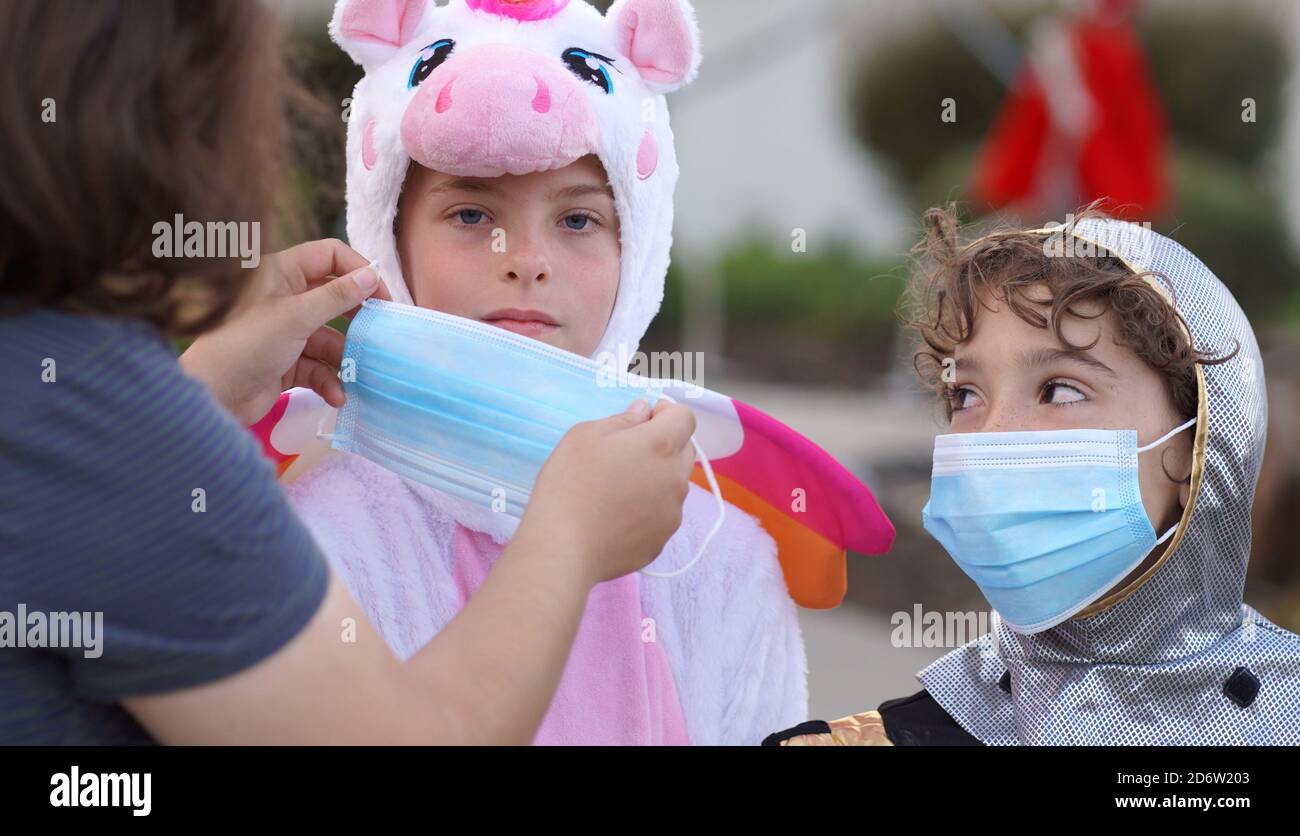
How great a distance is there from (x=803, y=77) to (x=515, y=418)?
11.7m

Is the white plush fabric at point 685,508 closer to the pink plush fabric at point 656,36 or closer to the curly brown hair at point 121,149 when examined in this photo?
the pink plush fabric at point 656,36

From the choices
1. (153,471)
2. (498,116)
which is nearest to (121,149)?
(153,471)

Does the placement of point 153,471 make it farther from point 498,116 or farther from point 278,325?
point 498,116

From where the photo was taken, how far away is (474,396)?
2053mm

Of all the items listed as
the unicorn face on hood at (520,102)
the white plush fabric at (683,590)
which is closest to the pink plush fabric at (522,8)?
the unicorn face on hood at (520,102)

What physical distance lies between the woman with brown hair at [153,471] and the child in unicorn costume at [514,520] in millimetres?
688

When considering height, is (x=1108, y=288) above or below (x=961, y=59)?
below

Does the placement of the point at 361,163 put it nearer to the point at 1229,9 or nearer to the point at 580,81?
the point at 580,81

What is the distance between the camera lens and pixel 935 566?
7.25 m

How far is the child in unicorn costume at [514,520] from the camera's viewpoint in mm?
2109

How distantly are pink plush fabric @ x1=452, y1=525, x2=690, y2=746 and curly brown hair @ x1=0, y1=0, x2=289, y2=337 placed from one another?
85 cm

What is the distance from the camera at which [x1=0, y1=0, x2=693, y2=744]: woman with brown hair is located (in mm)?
1248
